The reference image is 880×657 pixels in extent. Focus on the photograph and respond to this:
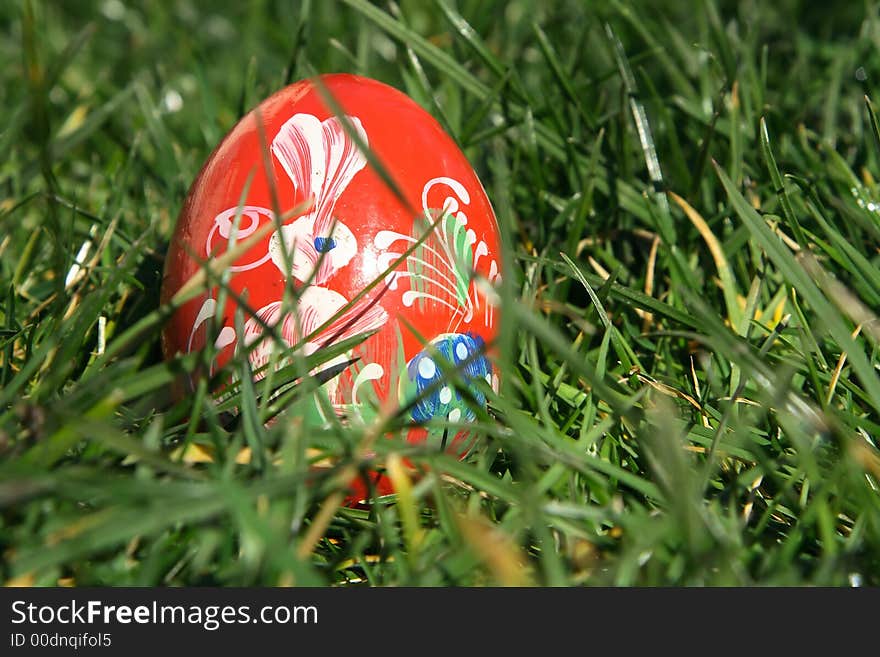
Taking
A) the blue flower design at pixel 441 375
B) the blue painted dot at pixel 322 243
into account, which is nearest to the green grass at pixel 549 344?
the blue flower design at pixel 441 375

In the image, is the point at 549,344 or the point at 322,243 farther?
the point at 322,243

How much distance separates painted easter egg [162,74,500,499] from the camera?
1432mm

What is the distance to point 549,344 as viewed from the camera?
3.68 ft

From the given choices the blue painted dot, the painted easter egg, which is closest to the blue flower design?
the painted easter egg

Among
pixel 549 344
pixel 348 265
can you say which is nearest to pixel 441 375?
pixel 348 265

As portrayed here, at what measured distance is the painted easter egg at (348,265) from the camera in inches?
56.4

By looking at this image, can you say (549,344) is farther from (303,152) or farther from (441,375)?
(303,152)

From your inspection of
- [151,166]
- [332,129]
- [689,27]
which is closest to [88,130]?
[151,166]

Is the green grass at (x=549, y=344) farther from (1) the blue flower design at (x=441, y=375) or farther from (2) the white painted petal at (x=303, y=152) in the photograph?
(2) the white painted petal at (x=303, y=152)

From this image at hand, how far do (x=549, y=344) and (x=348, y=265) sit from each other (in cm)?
42

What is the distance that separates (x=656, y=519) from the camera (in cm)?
129

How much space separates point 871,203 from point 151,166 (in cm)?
172

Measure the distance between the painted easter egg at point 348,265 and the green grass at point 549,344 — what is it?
8cm

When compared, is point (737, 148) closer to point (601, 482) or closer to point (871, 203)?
point (871, 203)
